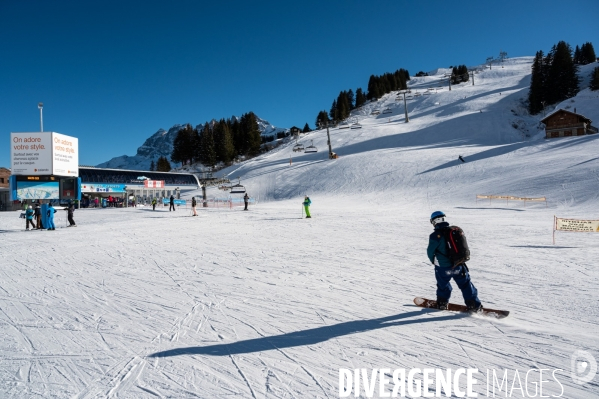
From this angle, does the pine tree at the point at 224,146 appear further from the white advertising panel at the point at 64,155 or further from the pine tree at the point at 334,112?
the white advertising panel at the point at 64,155

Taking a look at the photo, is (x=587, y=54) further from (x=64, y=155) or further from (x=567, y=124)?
(x=64, y=155)

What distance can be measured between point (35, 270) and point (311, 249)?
7.16 metres

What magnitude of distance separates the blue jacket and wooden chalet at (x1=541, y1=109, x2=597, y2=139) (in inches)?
1909

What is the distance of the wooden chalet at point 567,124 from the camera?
1584 inches

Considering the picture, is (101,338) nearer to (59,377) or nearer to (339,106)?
(59,377)

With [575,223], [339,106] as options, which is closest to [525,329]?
[575,223]

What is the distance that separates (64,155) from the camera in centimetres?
3278

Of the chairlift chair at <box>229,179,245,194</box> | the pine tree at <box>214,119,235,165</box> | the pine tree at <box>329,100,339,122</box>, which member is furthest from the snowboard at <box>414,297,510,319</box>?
the pine tree at <box>329,100,339,122</box>

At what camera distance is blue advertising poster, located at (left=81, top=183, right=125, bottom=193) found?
42438 mm

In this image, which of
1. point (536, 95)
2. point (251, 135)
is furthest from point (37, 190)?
point (536, 95)

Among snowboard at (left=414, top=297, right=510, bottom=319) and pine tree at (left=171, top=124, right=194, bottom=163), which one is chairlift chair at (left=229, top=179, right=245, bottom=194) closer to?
snowboard at (left=414, top=297, right=510, bottom=319)

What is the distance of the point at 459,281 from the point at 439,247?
0.61m

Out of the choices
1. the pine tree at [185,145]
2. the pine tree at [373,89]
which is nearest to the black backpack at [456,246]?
the pine tree at [185,145]

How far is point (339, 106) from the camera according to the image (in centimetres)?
10300
